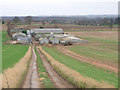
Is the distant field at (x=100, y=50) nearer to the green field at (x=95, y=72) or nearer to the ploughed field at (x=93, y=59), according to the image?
the ploughed field at (x=93, y=59)

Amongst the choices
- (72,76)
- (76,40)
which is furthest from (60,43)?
(72,76)

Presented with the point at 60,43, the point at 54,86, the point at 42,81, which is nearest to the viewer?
the point at 54,86

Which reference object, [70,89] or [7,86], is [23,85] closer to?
[7,86]

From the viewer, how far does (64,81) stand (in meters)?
19.5

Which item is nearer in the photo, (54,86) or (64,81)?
(54,86)

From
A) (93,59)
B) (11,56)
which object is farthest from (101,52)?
(11,56)

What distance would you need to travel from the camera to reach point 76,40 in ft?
234

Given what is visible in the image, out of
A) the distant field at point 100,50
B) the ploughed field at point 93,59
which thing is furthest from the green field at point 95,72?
the distant field at point 100,50

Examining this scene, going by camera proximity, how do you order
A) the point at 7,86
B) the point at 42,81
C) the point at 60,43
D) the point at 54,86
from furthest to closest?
the point at 60,43 < the point at 42,81 < the point at 54,86 < the point at 7,86

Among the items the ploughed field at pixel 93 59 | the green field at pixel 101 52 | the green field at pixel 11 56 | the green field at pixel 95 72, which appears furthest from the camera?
the green field at pixel 101 52

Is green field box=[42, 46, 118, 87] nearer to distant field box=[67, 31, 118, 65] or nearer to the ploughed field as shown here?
Answer: the ploughed field

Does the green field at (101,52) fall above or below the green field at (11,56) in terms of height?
below

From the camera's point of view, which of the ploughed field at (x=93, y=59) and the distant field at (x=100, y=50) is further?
the distant field at (x=100, y=50)

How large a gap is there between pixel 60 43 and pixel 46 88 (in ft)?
173
